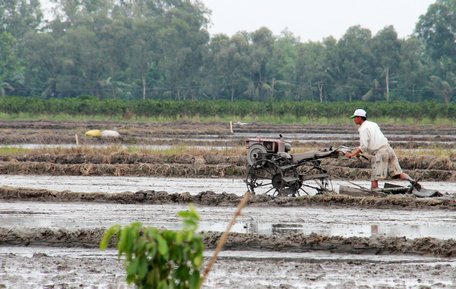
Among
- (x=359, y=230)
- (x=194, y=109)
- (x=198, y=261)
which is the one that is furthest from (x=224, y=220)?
(x=194, y=109)

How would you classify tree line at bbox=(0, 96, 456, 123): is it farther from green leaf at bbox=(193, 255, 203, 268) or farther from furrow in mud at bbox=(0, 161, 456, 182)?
green leaf at bbox=(193, 255, 203, 268)

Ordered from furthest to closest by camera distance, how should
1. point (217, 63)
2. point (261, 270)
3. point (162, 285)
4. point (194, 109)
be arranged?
point (217, 63), point (194, 109), point (261, 270), point (162, 285)

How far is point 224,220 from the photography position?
1322 cm

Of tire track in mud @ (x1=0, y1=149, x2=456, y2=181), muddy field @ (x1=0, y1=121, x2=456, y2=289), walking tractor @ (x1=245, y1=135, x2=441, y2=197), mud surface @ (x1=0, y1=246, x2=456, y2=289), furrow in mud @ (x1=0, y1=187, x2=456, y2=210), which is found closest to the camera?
mud surface @ (x1=0, y1=246, x2=456, y2=289)

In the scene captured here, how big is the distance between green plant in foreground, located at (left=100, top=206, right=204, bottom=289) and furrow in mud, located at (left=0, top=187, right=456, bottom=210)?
9510 millimetres

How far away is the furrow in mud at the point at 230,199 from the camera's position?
1472 cm

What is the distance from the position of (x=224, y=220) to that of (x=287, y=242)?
2232 mm

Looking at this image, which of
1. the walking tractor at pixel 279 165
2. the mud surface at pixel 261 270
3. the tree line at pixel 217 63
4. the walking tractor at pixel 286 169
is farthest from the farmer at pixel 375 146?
the tree line at pixel 217 63

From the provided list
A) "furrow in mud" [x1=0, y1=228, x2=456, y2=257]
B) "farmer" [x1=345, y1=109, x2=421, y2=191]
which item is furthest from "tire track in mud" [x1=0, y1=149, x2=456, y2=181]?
"furrow in mud" [x1=0, y1=228, x2=456, y2=257]

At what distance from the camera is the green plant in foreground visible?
5.22m

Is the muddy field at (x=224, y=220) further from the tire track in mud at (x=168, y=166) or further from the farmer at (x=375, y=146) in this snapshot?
the farmer at (x=375, y=146)

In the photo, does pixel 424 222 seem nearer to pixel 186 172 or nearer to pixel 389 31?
pixel 186 172

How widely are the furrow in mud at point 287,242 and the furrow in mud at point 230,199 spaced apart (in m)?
3.63

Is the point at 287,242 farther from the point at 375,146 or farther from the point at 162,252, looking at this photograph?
the point at 162,252
